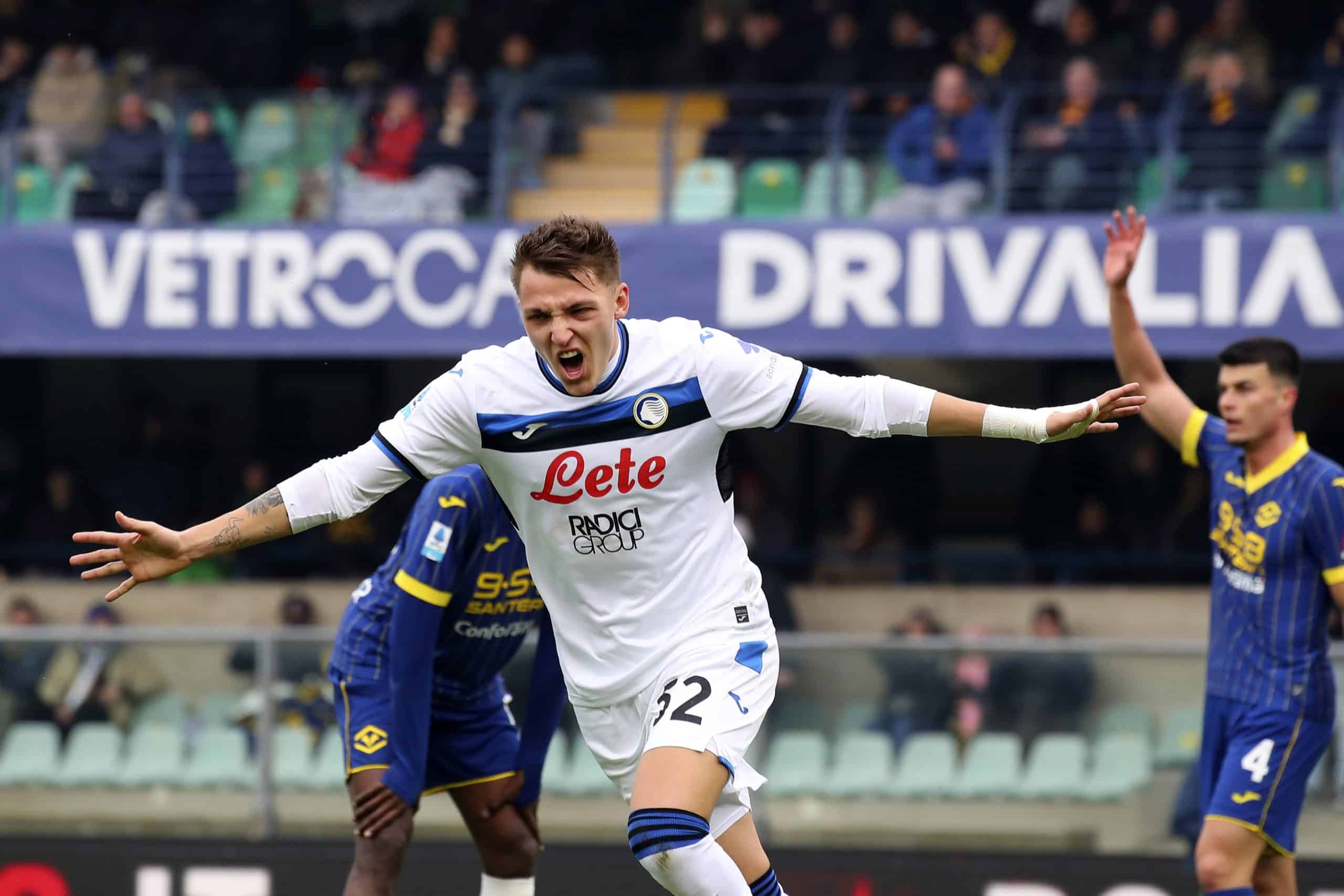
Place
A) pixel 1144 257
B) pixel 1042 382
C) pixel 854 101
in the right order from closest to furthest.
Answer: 1. pixel 1144 257
2. pixel 854 101
3. pixel 1042 382

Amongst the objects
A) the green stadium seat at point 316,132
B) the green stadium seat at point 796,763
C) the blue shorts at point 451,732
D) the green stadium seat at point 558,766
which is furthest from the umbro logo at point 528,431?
the green stadium seat at point 316,132

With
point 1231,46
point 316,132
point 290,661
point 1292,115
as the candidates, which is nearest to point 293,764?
point 290,661

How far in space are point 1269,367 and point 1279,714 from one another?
1070mm

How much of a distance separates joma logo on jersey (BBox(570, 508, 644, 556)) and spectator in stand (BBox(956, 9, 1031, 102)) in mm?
7212

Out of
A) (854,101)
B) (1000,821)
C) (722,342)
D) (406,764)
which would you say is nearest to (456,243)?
(854,101)

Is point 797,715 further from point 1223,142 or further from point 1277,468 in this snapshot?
point 1223,142

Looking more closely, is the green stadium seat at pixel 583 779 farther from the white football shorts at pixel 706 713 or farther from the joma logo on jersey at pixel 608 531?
the joma logo on jersey at pixel 608 531

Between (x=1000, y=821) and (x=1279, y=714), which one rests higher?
(x=1279, y=714)

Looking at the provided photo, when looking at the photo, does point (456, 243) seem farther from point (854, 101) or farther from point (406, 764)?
point (406, 764)

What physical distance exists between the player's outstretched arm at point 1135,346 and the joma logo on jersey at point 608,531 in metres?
2.38

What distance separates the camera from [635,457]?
171 inches

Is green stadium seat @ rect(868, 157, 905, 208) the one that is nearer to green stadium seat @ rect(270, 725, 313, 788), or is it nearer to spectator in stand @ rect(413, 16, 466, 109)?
spectator in stand @ rect(413, 16, 466, 109)

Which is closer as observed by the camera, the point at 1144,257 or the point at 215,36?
the point at 1144,257

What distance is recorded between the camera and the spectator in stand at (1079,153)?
10227 mm
